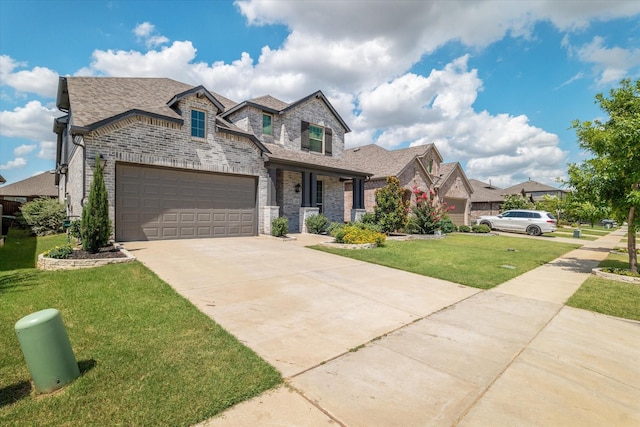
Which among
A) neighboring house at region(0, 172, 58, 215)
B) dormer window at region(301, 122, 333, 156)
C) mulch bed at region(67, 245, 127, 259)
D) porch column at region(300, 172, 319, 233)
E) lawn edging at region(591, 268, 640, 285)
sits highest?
dormer window at region(301, 122, 333, 156)

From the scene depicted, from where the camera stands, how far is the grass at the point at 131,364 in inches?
96.1

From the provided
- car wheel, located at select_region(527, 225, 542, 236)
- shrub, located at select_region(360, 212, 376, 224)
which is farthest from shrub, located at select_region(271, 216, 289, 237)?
car wheel, located at select_region(527, 225, 542, 236)

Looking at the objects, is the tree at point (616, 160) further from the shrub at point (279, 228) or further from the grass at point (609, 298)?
the shrub at point (279, 228)

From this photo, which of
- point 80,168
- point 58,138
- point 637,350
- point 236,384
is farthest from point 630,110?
point 58,138

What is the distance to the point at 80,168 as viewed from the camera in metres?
10.9

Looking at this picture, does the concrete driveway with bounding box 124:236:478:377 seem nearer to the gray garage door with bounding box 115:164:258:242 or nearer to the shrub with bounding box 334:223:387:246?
the gray garage door with bounding box 115:164:258:242

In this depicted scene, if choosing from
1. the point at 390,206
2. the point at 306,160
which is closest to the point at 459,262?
the point at 390,206

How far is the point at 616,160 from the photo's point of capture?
799 centimetres

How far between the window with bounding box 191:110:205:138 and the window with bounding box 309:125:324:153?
24.9 feet

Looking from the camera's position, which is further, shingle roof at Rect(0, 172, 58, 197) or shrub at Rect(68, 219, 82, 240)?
shingle roof at Rect(0, 172, 58, 197)

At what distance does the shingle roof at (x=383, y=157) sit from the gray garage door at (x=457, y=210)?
6.25m

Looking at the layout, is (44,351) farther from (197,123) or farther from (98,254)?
(197,123)

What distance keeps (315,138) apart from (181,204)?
10.1 meters

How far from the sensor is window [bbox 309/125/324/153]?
19.3m
